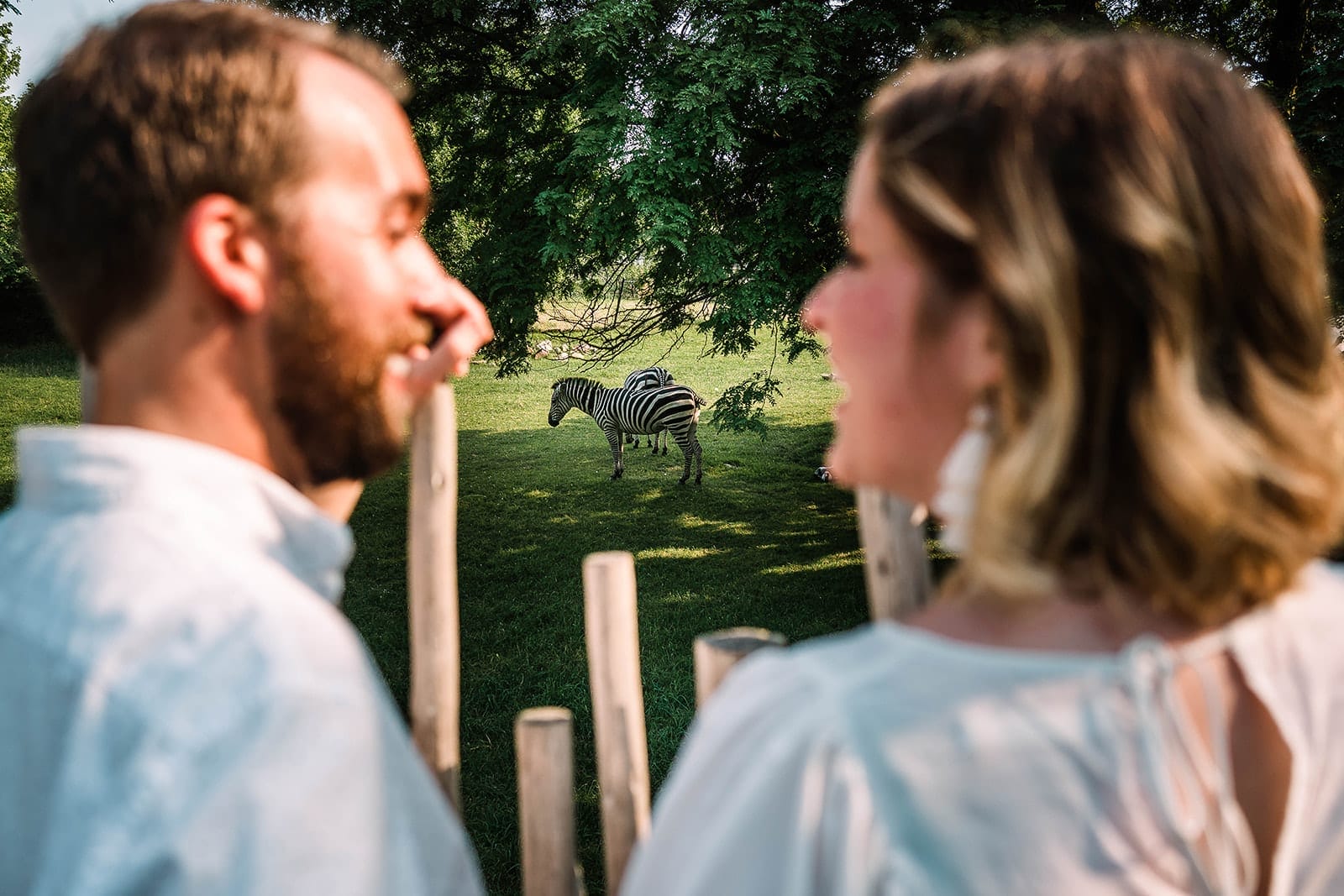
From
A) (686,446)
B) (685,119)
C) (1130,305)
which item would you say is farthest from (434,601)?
(686,446)

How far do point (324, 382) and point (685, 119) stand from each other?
16.6ft

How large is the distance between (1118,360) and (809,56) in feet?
18.2

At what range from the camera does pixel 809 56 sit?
5.87 metres

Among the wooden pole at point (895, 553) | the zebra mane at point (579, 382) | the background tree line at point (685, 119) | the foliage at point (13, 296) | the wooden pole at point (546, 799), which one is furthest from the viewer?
Result: the foliage at point (13, 296)

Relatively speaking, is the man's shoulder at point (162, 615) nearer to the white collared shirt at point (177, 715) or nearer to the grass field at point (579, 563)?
the white collared shirt at point (177, 715)

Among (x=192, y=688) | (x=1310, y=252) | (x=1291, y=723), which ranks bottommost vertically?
(x=1291, y=723)

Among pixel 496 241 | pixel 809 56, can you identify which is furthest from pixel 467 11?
pixel 809 56

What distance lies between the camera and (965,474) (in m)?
0.94

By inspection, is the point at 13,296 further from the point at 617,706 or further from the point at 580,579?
the point at 617,706

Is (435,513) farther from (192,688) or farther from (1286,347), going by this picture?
(1286,347)

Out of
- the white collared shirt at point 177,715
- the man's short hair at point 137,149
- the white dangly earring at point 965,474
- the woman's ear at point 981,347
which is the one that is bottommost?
the white collared shirt at point 177,715

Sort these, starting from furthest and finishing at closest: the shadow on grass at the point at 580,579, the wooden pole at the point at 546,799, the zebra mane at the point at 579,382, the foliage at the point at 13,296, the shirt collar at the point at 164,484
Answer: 1. the foliage at the point at 13,296
2. the zebra mane at the point at 579,382
3. the shadow on grass at the point at 580,579
4. the wooden pole at the point at 546,799
5. the shirt collar at the point at 164,484

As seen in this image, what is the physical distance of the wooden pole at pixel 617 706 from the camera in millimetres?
1876

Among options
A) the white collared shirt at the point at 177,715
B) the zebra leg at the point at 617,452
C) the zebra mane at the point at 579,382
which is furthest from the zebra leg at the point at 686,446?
the white collared shirt at the point at 177,715
